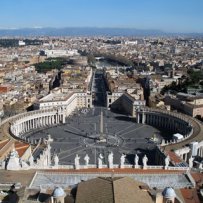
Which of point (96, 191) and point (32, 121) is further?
point (32, 121)

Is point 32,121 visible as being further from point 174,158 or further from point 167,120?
point 174,158

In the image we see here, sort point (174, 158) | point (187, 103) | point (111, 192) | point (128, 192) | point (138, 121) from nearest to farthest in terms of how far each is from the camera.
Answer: point (111, 192) < point (128, 192) < point (174, 158) < point (138, 121) < point (187, 103)

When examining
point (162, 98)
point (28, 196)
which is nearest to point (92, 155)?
point (28, 196)

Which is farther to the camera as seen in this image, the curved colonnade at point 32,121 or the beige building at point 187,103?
the beige building at point 187,103

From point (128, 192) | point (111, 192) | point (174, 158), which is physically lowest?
point (174, 158)

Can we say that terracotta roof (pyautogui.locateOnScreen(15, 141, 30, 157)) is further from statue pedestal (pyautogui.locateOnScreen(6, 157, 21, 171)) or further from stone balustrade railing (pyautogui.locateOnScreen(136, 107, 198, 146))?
stone balustrade railing (pyautogui.locateOnScreen(136, 107, 198, 146))

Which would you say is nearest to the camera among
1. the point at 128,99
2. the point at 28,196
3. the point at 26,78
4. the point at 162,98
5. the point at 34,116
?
the point at 28,196

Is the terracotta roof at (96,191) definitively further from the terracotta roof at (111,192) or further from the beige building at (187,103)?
A: the beige building at (187,103)

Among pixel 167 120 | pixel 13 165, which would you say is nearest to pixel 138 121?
pixel 167 120

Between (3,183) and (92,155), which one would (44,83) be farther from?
(3,183)

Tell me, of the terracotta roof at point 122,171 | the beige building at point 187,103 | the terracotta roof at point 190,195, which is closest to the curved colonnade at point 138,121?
the beige building at point 187,103

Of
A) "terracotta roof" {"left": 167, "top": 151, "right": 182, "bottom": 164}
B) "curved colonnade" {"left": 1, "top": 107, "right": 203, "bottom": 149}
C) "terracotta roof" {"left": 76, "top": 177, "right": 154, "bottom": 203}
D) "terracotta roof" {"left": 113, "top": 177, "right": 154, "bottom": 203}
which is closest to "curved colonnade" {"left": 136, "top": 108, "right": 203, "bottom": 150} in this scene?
"curved colonnade" {"left": 1, "top": 107, "right": 203, "bottom": 149}
